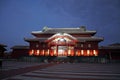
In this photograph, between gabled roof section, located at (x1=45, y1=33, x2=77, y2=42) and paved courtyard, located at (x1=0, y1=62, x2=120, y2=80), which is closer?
paved courtyard, located at (x1=0, y1=62, x2=120, y2=80)

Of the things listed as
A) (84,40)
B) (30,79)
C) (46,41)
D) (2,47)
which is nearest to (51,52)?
(46,41)

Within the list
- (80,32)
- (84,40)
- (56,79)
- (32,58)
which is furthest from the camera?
(80,32)

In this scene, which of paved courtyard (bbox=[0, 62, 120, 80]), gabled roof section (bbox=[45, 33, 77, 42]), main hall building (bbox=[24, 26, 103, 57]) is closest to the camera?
paved courtyard (bbox=[0, 62, 120, 80])

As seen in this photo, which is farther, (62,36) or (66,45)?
(66,45)

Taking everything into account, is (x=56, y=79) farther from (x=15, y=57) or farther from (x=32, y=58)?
(x=15, y=57)

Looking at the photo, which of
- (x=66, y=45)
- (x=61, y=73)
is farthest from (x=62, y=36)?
(x=61, y=73)

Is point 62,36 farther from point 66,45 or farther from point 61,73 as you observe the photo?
point 61,73

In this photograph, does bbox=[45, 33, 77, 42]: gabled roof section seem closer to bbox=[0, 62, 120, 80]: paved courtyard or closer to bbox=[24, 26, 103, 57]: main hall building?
bbox=[24, 26, 103, 57]: main hall building

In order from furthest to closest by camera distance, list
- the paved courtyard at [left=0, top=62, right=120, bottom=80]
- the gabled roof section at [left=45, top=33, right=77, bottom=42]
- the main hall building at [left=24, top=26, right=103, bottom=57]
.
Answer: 1. the main hall building at [left=24, top=26, right=103, bottom=57]
2. the gabled roof section at [left=45, top=33, right=77, bottom=42]
3. the paved courtyard at [left=0, top=62, right=120, bottom=80]

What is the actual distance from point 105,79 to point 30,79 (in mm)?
4090

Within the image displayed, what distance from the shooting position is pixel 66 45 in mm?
42719

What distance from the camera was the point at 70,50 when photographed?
143ft

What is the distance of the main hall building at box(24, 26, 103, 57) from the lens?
138 ft

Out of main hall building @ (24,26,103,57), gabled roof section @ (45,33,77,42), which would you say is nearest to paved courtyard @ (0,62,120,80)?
gabled roof section @ (45,33,77,42)
